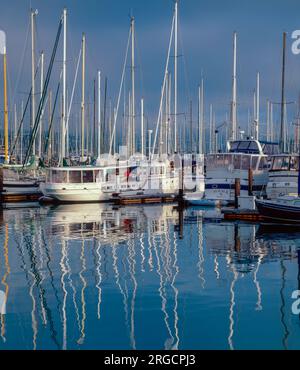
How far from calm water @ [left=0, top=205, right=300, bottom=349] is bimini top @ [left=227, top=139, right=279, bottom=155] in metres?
11.9

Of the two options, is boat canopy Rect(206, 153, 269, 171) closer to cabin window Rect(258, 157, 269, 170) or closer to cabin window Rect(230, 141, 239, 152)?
cabin window Rect(258, 157, 269, 170)

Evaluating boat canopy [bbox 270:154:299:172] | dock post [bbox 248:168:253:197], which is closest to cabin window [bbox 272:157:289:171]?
boat canopy [bbox 270:154:299:172]

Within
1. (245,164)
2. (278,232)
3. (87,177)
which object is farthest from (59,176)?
(278,232)

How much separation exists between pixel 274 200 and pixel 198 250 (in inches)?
319

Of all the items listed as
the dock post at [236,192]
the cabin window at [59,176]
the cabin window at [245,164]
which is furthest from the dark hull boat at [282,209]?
the cabin window at [59,176]

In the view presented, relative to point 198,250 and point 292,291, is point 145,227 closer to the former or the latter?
point 198,250

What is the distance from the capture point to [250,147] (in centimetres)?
4044

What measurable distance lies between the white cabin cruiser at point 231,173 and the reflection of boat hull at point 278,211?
8.31m

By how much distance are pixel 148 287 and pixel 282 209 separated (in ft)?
47.0

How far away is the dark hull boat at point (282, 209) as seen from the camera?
28.4 metres

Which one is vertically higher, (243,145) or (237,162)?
(243,145)

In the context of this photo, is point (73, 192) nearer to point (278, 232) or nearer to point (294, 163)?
point (294, 163)

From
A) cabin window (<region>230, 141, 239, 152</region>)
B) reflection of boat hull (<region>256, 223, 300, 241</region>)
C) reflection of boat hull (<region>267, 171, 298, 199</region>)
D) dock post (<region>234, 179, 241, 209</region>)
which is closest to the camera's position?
reflection of boat hull (<region>256, 223, 300, 241</region>)

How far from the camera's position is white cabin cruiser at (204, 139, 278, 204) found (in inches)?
1497
